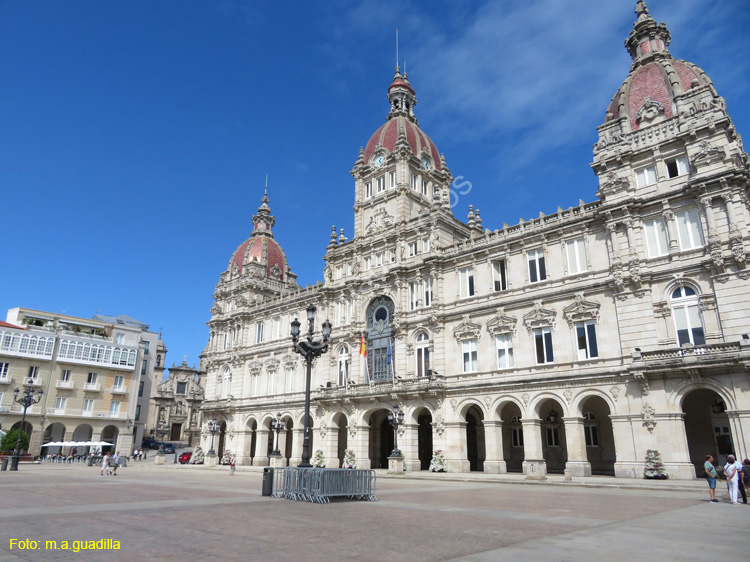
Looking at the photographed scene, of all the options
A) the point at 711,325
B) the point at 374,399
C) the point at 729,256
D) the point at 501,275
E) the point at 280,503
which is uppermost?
the point at 501,275

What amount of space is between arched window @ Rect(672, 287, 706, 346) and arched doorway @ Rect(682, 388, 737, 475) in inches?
130

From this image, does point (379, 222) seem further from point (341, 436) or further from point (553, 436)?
point (553, 436)

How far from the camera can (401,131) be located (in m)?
51.9

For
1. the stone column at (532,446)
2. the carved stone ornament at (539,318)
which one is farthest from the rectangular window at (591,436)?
the carved stone ornament at (539,318)

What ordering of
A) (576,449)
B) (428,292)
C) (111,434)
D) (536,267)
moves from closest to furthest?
(576,449)
(536,267)
(428,292)
(111,434)

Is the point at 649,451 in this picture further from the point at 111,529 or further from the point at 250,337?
the point at 250,337

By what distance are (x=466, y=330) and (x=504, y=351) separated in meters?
3.50

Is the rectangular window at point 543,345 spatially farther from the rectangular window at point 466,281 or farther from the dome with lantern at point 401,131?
the dome with lantern at point 401,131

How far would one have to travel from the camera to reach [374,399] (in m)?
43.9

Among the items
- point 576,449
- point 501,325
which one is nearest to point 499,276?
point 501,325

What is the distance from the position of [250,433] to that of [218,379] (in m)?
8.99

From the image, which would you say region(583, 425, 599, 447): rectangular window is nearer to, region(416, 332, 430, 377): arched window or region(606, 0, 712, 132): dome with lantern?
region(416, 332, 430, 377): arched window

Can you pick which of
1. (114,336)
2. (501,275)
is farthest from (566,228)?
(114,336)

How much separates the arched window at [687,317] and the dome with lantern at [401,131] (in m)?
29.1
